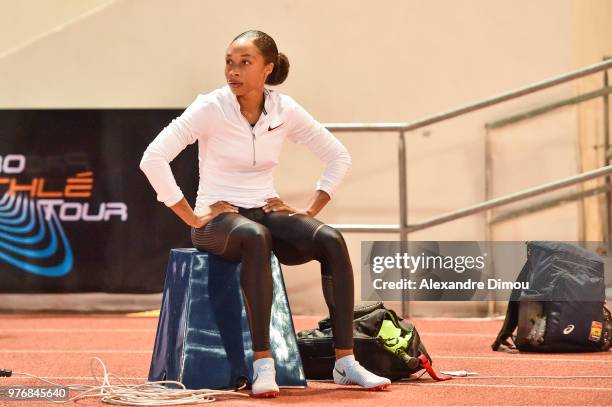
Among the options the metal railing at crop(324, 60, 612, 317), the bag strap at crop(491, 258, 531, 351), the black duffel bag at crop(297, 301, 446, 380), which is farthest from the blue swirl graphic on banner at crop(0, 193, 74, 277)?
the black duffel bag at crop(297, 301, 446, 380)

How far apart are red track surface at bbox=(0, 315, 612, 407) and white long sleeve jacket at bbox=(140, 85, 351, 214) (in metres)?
0.80

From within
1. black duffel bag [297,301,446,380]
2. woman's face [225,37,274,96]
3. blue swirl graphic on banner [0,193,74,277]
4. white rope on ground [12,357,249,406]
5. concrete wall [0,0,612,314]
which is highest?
concrete wall [0,0,612,314]

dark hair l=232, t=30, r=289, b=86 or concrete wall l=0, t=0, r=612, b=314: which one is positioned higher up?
concrete wall l=0, t=0, r=612, b=314

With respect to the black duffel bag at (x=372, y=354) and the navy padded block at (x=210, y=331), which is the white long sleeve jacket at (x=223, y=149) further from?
the black duffel bag at (x=372, y=354)

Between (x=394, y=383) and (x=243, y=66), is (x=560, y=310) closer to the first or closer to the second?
(x=394, y=383)

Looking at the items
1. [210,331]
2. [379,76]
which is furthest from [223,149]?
[379,76]

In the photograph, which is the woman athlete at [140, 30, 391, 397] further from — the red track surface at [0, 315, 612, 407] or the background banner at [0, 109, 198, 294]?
the background banner at [0, 109, 198, 294]

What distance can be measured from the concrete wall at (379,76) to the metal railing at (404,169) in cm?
26

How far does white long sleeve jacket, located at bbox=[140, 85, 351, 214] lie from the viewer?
171 inches

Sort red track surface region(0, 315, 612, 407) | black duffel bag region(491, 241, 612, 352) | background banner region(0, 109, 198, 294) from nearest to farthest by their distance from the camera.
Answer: red track surface region(0, 315, 612, 407) < black duffel bag region(491, 241, 612, 352) < background banner region(0, 109, 198, 294)

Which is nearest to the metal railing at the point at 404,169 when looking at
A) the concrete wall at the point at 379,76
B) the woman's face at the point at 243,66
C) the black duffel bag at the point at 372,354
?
the concrete wall at the point at 379,76

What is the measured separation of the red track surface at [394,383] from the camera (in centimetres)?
414

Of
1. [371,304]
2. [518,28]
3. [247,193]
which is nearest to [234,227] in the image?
[247,193]

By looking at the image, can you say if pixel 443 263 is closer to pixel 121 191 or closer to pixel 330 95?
pixel 330 95
